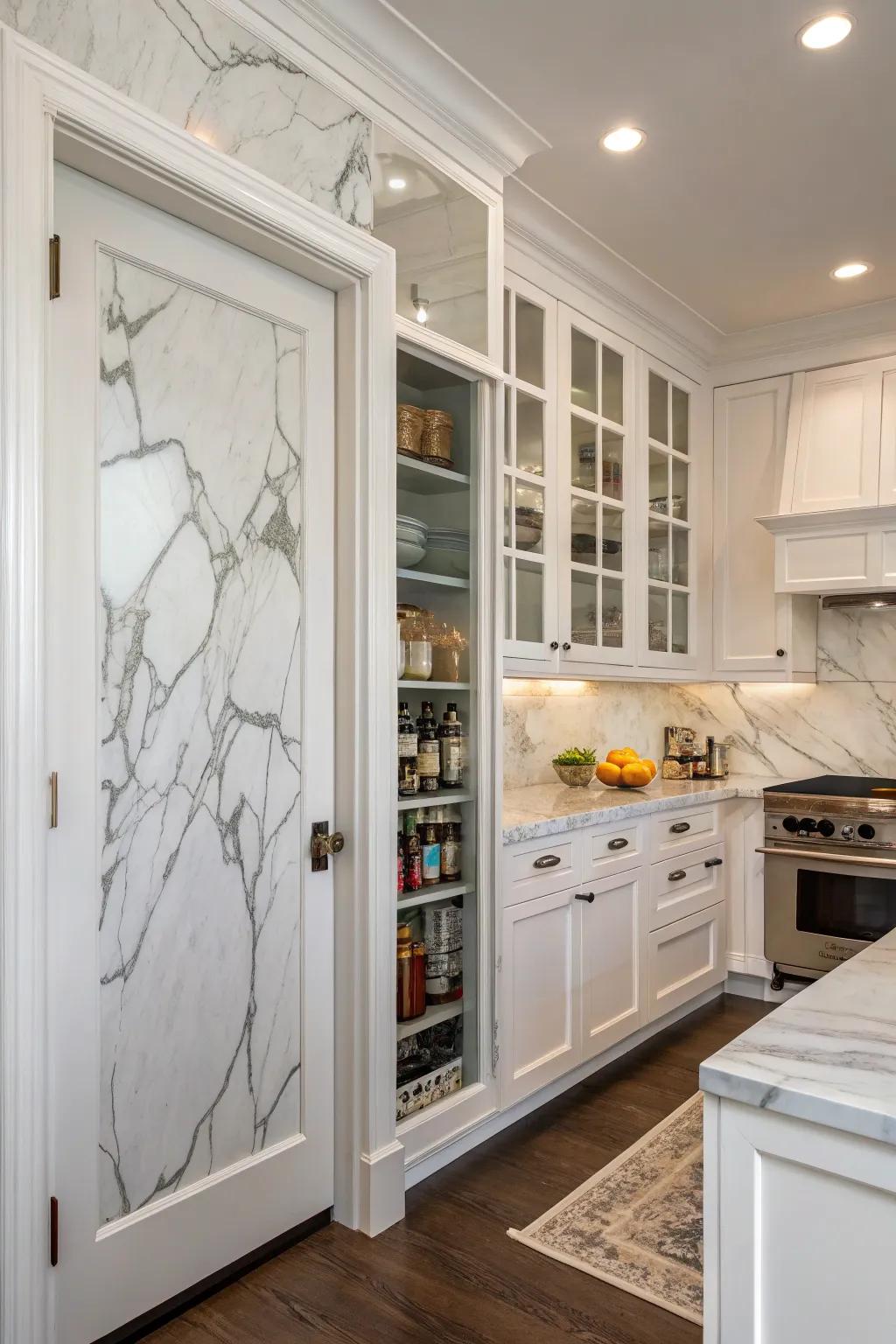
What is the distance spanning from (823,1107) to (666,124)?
2582 mm

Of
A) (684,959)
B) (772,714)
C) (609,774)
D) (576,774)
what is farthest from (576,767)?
(772,714)

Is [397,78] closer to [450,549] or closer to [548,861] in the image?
[450,549]

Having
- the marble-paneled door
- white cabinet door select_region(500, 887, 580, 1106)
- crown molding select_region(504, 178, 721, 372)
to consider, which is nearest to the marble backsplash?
white cabinet door select_region(500, 887, 580, 1106)

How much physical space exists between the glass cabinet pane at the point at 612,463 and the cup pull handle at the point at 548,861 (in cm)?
147

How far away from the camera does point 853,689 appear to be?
4.25 m

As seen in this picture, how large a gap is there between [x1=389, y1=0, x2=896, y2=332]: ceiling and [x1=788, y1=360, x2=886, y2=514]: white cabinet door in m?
0.45

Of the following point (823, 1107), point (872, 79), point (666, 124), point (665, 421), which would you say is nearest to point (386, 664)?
point (823, 1107)

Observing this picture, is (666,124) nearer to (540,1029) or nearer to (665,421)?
(665,421)

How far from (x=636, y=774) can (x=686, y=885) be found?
0.48 m

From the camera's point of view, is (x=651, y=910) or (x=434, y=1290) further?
(x=651, y=910)

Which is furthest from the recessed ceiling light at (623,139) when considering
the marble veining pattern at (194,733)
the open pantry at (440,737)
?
the marble veining pattern at (194,733)

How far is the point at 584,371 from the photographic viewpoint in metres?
3.51

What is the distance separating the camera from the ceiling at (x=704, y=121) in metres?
2.21

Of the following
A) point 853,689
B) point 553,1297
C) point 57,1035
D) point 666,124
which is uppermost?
point 666,124
